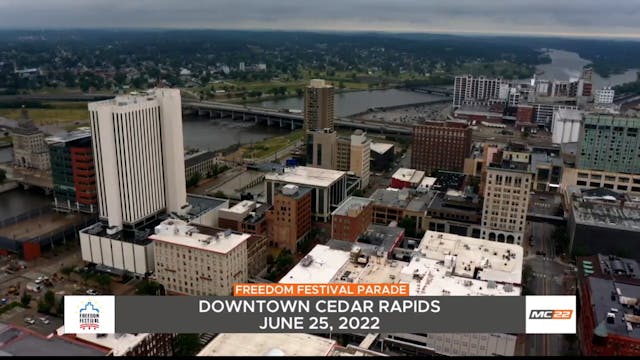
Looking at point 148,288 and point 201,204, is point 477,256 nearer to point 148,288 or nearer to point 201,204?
point 148,288

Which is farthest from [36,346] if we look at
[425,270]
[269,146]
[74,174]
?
[269,146]

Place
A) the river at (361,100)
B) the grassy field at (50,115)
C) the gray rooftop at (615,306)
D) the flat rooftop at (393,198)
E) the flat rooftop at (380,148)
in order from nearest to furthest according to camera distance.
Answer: the gray rooftop at (615,306)
the flat rooftop at (393,198)
the flat rooftop at (380,148)
the grassy field at (50,115)
the river at (361,100)

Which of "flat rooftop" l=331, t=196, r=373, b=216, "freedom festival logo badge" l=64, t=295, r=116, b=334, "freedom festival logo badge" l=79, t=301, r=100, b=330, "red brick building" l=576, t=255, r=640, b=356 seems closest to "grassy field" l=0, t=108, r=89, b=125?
"flat rooftop" l=331, t=196, r=373, b=216

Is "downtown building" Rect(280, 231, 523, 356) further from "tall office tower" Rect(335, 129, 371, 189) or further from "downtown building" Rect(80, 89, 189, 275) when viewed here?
"tall office tower" Rect(335, 129, 371, 189)

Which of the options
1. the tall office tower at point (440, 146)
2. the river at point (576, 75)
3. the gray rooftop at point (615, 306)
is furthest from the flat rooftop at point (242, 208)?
the river at point (576, 75)

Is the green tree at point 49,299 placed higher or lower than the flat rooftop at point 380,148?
lower

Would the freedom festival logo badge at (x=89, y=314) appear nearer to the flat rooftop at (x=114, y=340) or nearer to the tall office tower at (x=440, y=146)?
the flat rooftop at (x=114, y=340)

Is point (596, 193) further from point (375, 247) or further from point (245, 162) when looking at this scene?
point (245, 162)
